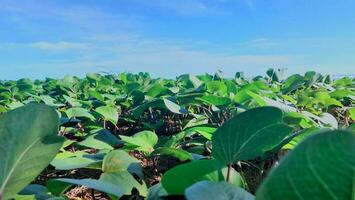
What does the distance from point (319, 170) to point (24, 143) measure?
32 centimetres

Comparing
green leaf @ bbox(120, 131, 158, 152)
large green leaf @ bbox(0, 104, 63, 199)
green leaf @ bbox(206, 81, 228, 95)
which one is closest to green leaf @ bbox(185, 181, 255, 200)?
large green leaf @ bbox(0, 104, 63, 199)

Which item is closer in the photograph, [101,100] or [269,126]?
[269,126]

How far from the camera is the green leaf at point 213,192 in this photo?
0.35 metres

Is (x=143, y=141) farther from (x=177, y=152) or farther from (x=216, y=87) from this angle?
(x=216, y=87)

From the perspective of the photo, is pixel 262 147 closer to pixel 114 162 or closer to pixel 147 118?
pixel 114 162

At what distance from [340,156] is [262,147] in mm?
276

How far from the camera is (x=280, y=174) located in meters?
0.24

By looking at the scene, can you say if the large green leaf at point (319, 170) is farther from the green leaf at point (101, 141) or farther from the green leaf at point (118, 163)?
the green leaf at point (101, 141)

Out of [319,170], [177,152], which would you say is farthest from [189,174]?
[177,152]

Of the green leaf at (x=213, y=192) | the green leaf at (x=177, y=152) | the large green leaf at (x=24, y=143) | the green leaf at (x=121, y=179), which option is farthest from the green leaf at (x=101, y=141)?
the green leaf at (x=213, y=192)

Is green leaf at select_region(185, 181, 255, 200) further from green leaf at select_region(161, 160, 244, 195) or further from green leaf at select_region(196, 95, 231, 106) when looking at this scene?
green leaf at select_region(196, 95, 231, 106)

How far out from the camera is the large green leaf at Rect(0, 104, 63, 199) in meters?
0.45

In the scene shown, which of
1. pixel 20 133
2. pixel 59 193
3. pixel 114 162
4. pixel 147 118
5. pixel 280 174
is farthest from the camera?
pixel 147 118

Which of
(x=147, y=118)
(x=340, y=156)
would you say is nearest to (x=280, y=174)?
(x=340, y=156)
